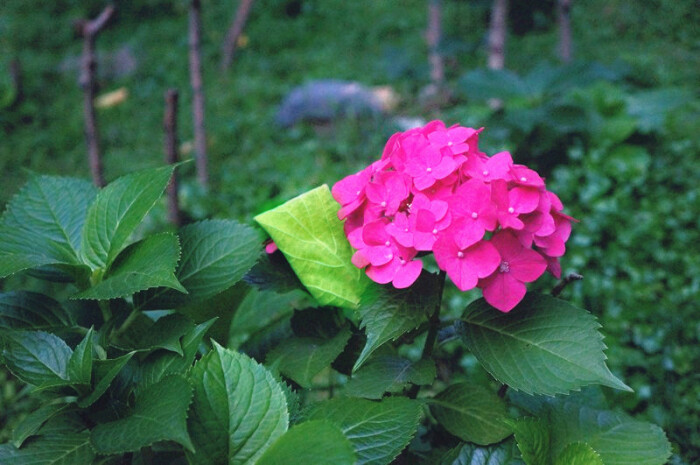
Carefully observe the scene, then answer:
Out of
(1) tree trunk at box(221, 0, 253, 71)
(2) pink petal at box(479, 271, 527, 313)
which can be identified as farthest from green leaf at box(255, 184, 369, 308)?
(1) tree trunk at box(221, 0, 253, 71)

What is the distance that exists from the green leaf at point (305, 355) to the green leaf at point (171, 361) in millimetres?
153

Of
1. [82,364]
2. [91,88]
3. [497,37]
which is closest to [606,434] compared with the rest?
[82,364]

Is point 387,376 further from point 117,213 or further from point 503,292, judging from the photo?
point 117,213

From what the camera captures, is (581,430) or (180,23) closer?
(581,430)

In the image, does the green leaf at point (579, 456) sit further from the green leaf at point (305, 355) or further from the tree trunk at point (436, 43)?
the tree trunk at point (436, 43)

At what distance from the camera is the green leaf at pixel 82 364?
895 millimetres

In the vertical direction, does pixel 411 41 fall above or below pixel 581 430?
below

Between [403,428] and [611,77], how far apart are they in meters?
3.65

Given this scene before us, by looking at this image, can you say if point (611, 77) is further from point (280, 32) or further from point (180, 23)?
point (180, 23)

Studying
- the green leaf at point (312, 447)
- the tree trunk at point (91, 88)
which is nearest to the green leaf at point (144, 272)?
the green leaf at point (312, 447)

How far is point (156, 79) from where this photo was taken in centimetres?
620

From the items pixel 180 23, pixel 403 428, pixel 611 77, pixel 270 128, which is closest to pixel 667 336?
pixel 403 428

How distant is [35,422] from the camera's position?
93cm

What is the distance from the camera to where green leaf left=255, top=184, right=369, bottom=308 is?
3.72ft
